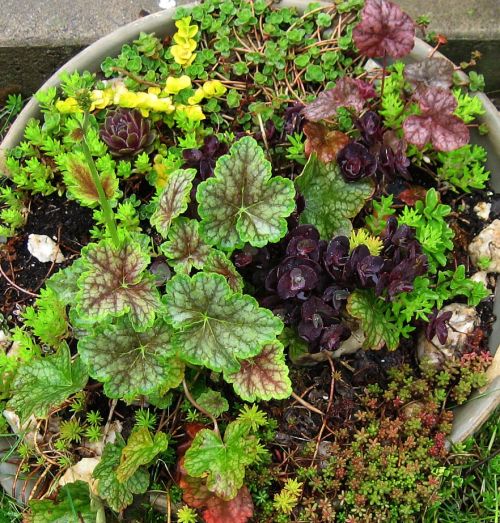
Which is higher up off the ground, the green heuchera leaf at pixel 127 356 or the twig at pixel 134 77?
the twig at pixel 134 77

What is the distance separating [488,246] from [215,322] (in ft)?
3.24

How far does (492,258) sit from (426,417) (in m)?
0.57

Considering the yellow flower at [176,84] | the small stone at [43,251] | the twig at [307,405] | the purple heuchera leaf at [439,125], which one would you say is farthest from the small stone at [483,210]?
the small stone at [43,251]

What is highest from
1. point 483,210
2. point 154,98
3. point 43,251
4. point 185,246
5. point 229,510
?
point 154,98

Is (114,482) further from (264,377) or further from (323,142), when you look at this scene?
(323,142)

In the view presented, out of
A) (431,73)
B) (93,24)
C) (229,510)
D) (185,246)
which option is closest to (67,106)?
(93,24)

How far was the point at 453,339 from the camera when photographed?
2125 mm

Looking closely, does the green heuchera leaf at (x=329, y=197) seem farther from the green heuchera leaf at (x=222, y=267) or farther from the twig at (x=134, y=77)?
the twig at (x=134, y=77)

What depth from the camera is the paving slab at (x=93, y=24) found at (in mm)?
2637

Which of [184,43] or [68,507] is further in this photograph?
[184,43]

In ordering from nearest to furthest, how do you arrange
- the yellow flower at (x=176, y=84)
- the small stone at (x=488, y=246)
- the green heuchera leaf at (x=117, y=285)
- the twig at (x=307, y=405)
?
the green heuchera leaf at (x=117, y=285)
the twig at (x=307, y=405)
the small stone at (x=488, y=246)
the yellow flower at (x=176, y=84)

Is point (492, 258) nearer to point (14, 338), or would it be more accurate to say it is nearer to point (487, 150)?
point (487, 150)

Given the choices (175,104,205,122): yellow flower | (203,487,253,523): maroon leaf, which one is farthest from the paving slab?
(203,487,253,523): maroon leaf

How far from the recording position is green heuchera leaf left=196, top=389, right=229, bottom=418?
1.90m
